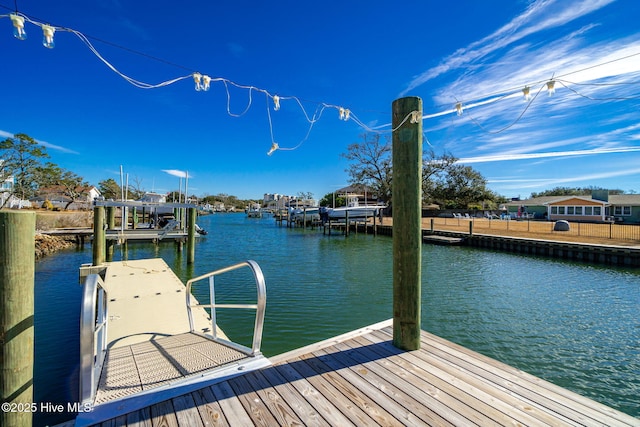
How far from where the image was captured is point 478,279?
11.9 metres

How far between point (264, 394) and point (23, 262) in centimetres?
185

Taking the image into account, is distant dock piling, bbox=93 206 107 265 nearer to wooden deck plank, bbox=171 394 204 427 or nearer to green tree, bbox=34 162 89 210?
wooden deck plank, bbox=171 394 204 427

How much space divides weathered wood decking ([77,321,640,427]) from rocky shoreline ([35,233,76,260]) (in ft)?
61.8

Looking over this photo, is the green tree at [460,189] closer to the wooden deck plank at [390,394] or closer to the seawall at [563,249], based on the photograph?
the seawall at [563,249]

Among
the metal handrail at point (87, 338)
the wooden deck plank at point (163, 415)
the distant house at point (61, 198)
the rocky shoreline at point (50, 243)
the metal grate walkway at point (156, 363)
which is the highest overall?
the distant house at point (61, 198)

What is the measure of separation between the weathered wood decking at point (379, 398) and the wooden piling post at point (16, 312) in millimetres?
562

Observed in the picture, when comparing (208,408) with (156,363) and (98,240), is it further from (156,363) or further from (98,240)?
(98,240)

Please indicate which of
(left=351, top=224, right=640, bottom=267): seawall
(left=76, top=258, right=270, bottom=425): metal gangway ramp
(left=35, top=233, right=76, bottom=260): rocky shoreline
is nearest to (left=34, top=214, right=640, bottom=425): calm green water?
(left=76, top=258, right=270, bottom=425): metal gangway ramp

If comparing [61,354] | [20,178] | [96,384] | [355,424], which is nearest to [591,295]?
[355,424]

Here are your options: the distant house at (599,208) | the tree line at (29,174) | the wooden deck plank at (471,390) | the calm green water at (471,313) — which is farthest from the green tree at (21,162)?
the distant house at (599,208)

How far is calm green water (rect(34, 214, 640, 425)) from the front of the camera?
5.14 meters

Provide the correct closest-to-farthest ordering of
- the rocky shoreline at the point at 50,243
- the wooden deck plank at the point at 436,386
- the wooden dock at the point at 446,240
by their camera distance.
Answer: the wooden deck plank at the point at 436,386
the rocky shoreline at the point at 50,243
the wooden dock at the point at 446,240

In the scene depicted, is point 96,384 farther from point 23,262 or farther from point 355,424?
point 355,424

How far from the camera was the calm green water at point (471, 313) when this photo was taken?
5.14 m
